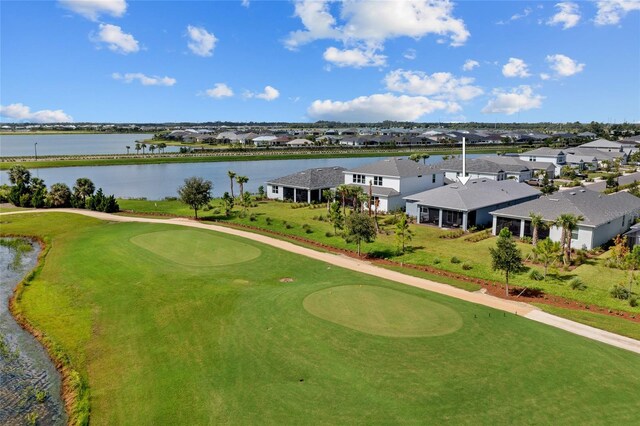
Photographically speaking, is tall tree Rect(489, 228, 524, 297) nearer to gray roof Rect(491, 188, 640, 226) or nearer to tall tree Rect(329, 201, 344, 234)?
gray roof Rect(491, 188, 640, 226)

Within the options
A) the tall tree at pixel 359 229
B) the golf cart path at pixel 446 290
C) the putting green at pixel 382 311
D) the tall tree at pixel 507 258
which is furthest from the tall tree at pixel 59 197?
the tall tree at pixel 507 258

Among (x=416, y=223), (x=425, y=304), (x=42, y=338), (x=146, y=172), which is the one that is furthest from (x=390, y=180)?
(x=146, y=172)

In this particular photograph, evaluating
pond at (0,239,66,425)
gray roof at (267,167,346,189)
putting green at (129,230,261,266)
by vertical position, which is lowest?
pond at (0,239,66,425)

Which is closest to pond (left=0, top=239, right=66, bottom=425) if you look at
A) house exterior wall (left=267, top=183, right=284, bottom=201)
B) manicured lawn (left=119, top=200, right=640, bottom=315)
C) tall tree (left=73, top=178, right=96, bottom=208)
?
manicured lawn (left=119, top=200, right=640, bottom=315)

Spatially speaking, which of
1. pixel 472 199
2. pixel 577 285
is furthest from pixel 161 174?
pixel 577 285

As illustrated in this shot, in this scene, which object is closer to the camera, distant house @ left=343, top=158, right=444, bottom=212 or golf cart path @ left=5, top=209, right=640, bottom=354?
golf cart path @ left=5, top=209, right=640, bottom=354

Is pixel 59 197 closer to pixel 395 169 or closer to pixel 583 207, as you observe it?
pixel 395 169

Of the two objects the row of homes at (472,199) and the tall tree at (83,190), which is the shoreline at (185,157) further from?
the row of homes at (472,199)
